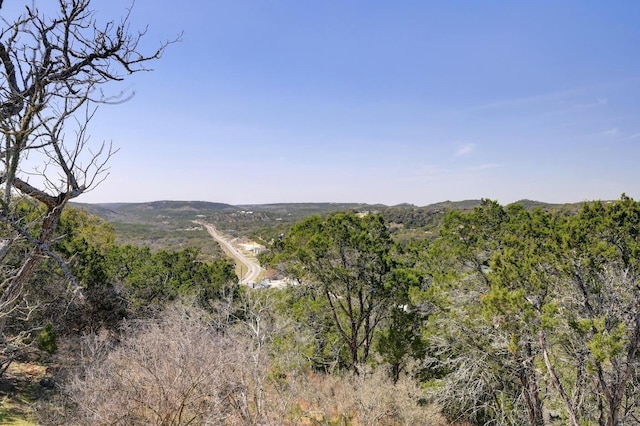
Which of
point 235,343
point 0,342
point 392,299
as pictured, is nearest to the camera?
point 0,342

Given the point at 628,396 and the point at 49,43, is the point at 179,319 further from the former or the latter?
the point at 628,396

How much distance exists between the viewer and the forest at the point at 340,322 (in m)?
3.10

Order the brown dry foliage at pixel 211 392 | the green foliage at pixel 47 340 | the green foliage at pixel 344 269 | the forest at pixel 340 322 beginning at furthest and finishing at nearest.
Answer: the green foliage at pixel 344 269 < the green foliage at pixel 47 340 < the brown dry foliage at pixel 211 392 < the forest at pixel 340 322

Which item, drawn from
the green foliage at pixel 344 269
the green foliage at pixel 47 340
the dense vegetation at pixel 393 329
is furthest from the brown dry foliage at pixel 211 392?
the green foliage at pixel 47 340

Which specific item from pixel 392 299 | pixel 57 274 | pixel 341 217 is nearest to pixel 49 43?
pixel 341 217

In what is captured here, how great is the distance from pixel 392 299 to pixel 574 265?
5.95 metres

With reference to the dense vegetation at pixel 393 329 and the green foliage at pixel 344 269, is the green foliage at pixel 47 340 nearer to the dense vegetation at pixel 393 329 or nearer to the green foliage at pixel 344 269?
the dense vegetation at pixel 393 329

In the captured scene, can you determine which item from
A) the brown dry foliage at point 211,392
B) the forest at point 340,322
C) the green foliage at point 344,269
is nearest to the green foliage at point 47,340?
the forest at point 340,322

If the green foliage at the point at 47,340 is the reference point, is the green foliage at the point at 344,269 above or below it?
above

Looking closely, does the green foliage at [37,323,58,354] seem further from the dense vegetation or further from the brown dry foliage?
the brown dry foliage

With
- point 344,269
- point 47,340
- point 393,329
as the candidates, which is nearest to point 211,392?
point 344,269

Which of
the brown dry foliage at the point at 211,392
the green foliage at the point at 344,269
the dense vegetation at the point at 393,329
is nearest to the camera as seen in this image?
the brown dry foliage at the point at 211,392

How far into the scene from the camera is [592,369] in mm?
7414

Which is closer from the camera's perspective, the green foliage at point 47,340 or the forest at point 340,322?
the forest at point 340,322
